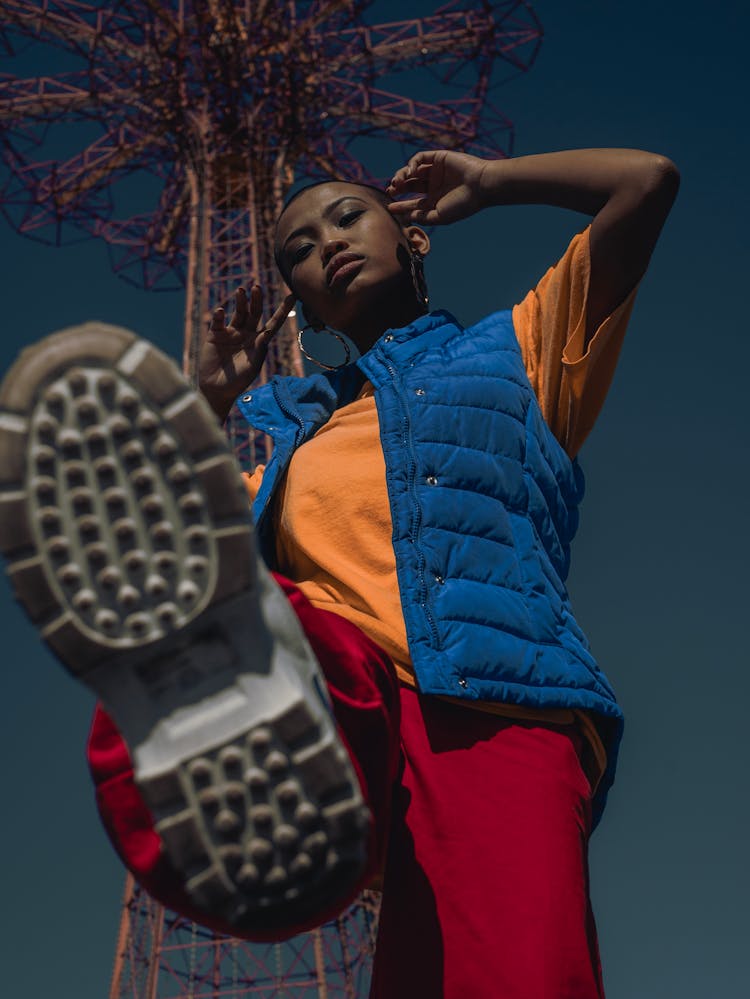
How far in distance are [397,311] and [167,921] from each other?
5.32 m

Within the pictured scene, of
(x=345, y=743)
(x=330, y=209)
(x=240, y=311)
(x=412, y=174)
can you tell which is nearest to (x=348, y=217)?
(x=330, y=209)

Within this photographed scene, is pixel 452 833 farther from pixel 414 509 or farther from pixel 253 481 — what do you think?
pixel 253 481

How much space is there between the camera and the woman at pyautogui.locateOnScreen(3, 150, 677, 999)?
4.24 ft

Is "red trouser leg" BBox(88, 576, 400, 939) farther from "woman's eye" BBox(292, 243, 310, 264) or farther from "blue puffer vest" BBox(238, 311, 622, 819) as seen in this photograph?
"woman's eye" BBox(292, 243, 310, 264)

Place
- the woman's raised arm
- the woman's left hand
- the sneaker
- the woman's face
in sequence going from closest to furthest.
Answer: the sneaker
the woman's raised arm
the woman's left hand
the woman's face

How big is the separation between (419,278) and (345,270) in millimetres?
206

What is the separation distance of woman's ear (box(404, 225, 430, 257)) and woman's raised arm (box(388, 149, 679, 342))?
238 mm

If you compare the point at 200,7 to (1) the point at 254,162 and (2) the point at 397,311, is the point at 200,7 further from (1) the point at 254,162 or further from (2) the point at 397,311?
(2) the point at 397,311

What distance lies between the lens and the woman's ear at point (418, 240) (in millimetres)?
2471

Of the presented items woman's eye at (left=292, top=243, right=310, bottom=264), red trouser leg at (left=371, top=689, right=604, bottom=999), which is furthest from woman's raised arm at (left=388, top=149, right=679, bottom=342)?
red trouser leg at (left=371, top=689, right=604, bottom=999)

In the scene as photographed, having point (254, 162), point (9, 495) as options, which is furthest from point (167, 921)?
point (9, 495)

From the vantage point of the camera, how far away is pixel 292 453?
7.15 ft

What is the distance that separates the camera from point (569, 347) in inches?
84.3

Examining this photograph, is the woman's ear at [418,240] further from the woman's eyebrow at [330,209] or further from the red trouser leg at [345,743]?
the red trouser leg at [345,743]
